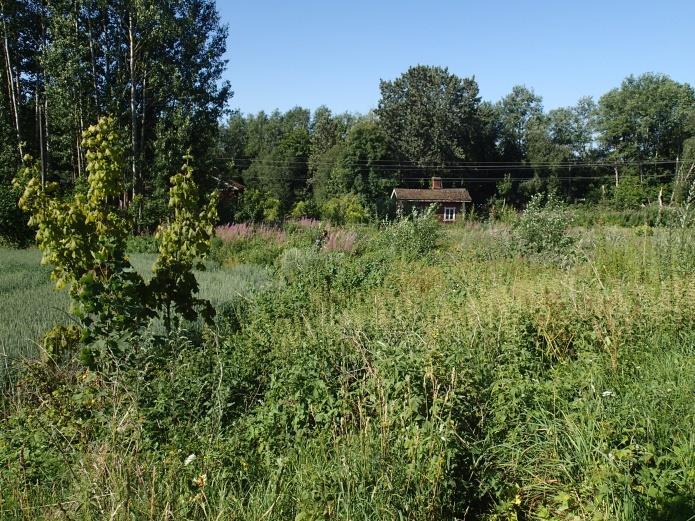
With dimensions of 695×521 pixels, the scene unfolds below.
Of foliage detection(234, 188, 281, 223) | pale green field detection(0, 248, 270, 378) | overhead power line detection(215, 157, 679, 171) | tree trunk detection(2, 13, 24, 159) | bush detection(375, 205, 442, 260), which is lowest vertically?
pale green field detection(0, 248, 270, 378)

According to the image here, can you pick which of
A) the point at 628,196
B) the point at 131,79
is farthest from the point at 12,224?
the point at 628,196

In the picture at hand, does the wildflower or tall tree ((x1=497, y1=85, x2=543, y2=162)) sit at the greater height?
tall tree ((x1=497, y1=85, x2=543, y2=162))

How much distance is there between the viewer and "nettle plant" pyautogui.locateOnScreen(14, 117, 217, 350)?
182 inches

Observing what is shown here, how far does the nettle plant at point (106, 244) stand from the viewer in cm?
461

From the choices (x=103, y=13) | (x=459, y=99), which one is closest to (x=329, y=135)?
(x=459, y=99)

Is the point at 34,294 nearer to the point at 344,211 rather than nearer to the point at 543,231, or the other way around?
the point at 543,231

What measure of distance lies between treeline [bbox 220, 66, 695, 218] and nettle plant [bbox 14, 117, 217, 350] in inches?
1651

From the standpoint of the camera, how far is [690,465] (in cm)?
263

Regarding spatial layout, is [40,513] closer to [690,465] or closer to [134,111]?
[690,465]

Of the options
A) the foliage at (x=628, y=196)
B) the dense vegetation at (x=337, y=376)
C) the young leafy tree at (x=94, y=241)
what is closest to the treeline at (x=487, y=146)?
the foliage at (x=628, y=196)

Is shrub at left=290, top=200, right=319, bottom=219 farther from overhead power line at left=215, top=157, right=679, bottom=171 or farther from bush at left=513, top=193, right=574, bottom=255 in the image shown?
bush at left=513, top=193, right=574, bottom=255

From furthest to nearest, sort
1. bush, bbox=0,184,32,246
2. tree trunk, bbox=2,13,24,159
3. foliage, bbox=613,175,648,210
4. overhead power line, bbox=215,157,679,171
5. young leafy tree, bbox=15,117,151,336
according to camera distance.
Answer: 1. overhead power line, bbox=215,157,679,171
2. foliage, bbox=613,175,648,210
3. tree trunk, bbox=2,13,24,159
4. bush, bbox=0,184,32,246
5. young leafy tree, bbox=15,117,151,336

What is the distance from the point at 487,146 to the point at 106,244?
56871mm

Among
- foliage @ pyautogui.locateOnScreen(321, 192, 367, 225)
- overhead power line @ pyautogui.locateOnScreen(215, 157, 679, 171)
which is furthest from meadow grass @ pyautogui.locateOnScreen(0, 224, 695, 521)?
overhead power line @ pyautogui.locateOnScreen(215, 157, 679, 171)
